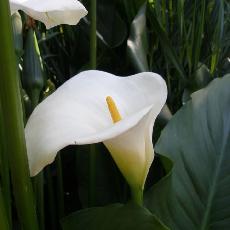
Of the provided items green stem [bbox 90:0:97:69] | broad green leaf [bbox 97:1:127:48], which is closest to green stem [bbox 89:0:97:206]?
green stem [bbox 90:0:97:69]

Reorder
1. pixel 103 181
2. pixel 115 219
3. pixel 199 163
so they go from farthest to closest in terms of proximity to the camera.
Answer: pixel 103 181 < pixel 199 163 < pixel 115 219

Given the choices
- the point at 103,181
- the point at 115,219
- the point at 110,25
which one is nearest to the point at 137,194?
the point at 115,219

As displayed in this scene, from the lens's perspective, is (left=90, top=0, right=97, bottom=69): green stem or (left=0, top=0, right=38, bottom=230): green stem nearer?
(left=0, top=0, right=38, bottom=230): green stem

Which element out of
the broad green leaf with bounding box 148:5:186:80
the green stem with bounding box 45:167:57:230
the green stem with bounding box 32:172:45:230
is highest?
the broad green leaf with bounding box 148:5:186:80

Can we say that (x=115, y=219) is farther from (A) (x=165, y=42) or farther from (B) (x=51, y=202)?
(A) (x=165, y=42)

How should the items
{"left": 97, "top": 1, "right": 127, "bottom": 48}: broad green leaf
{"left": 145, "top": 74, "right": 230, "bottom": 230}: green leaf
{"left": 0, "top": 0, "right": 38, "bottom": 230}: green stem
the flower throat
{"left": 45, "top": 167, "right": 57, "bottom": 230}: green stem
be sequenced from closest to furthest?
{"left": 0, "top": 0, "right": 38, "bottom": 230}: green stem
the flower throat
{"left": 145, "top": 74, "right": 230, "bottom": 230}: green leaf
{"left": 45, "top": 167, "right": 57, "bottom": 230}: green stem
{"left": 97, "top": 1, "right": 127, "bottom": 48}: broad green leaf

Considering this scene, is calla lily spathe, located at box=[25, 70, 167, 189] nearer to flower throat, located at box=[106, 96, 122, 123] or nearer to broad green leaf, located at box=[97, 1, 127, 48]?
flower throat, located at box=[106, 96, 122, 123]

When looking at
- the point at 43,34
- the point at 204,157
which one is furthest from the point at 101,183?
the point at 43,34
